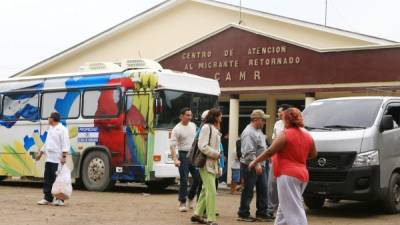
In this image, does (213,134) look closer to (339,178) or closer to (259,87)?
(339,178)

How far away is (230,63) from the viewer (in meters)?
22.5

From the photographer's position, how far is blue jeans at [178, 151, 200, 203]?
1228 cm

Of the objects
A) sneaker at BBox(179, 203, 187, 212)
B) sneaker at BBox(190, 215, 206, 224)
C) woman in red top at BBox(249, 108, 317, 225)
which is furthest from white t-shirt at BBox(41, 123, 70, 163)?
woman in red top at BBox(249, 108, 317, 225)

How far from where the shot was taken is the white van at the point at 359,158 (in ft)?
37.9

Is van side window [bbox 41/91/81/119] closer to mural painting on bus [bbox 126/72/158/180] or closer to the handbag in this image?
mural painting on bus [bbox 126/72/158/180]

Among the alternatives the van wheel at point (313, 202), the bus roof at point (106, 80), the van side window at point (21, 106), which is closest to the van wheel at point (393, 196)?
the van wheel at point (313, 202)

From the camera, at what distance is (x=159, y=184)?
59.6 feet

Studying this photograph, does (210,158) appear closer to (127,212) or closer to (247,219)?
(247,219)

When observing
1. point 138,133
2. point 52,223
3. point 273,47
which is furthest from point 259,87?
point 52,223

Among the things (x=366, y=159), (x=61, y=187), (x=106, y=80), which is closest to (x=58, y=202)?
(x=61, y=187)

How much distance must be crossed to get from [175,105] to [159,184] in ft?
8.66

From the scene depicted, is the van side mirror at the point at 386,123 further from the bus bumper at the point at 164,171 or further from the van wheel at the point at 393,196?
the bus bumper at the point at 164,171

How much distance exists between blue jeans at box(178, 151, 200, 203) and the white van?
1.98 metres

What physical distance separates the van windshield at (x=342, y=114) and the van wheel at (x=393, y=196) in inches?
42.3
